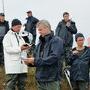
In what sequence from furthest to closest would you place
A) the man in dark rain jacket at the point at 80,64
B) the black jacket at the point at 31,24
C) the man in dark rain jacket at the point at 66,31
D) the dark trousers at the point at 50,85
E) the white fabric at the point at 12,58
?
1. the black jacket at the point at 31,24
2. the man in dark rain jacket at the point at 66,31
3. the white fabric at the point at 12,58
4. the man in dark rain jacket at the point at 80,64
5. the dark trousers at the point at 50,85

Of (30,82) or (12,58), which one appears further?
(30,82)

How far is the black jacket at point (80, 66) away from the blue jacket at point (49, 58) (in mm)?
1463

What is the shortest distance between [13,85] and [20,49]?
788mm

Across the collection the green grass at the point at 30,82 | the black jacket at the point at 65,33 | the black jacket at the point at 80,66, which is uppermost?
the black jacket at the point at 65,33

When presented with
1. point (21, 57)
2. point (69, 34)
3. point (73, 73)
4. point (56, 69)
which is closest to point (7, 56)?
point (21, 57)

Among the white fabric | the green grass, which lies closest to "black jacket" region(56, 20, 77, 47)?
the green grass

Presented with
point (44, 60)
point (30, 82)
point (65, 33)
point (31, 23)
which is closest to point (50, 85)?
point (44, 60)

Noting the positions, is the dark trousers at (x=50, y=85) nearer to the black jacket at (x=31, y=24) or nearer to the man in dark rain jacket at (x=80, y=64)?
the man in dark rain jacket at (x=80, y=64)

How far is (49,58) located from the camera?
6.77 m

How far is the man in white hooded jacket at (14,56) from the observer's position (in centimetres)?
844

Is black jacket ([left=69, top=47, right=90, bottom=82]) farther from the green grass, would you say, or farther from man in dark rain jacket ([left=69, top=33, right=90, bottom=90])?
the green grass

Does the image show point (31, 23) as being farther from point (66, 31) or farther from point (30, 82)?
point (30, 82)

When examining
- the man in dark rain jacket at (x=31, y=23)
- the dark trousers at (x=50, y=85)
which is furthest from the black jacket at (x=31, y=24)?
the dark trousers at (x=50, y=85)

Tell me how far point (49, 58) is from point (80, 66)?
1749 millimetres
